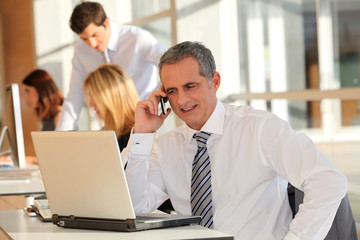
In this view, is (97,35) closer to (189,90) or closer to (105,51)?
(105,51)

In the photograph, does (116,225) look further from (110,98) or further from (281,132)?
(110,98)

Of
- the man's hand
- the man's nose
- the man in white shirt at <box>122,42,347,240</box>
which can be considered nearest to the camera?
the man in white shirt at <box>122,42,347,240</box>

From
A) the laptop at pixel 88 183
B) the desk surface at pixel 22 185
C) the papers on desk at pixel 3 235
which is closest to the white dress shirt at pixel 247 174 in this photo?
the laptop at pixel 88 183

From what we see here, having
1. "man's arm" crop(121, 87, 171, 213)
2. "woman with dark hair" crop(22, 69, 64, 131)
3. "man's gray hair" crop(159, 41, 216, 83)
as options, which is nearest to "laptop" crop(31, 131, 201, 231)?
"man's arm" crop(121, 87, 171, 213)

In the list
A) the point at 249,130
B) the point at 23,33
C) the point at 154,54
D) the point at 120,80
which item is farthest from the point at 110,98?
the point at 23,33

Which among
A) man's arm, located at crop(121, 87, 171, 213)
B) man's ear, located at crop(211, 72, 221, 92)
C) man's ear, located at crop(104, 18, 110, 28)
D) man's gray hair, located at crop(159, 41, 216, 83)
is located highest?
man's ear, located at crop(104, 18, 110, 28)

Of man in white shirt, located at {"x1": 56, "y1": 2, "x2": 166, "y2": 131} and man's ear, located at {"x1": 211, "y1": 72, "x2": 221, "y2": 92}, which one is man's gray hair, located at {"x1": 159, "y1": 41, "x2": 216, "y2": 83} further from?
man in white shirt, located at {"x1": 56, "y1": 2, "x2": 166, "y2": 131}

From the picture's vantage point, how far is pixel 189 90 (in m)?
2.29

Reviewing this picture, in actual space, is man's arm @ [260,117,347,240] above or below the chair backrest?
above

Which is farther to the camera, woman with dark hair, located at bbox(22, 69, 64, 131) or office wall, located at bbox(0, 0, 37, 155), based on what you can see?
office wall, located at bbox(0, 0, 37, 155)

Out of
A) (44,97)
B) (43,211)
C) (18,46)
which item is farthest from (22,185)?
(18,46)

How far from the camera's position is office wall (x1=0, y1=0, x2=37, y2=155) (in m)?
11.1

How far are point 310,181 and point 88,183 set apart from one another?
664 millimetres

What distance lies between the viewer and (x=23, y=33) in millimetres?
11469
